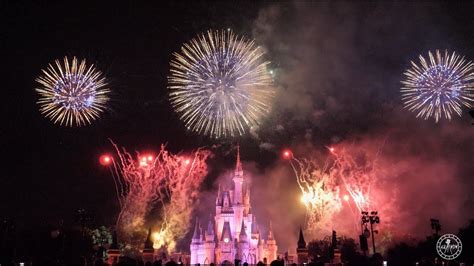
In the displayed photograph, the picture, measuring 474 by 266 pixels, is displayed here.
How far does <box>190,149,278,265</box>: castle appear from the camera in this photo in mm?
93125

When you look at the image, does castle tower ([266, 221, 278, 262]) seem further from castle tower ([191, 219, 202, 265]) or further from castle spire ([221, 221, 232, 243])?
castle tower ([191, 219, 202, 265])

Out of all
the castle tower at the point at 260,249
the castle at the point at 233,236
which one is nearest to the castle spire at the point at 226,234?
the castle at the point at 233,236

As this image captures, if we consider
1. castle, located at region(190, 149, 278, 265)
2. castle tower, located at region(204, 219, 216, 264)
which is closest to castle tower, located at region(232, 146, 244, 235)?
castle, located at region(190, 149, 278, 265)

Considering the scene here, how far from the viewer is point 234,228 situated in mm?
102312

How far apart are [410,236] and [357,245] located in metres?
9.90

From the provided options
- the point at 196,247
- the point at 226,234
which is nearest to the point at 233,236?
the point at 226,234

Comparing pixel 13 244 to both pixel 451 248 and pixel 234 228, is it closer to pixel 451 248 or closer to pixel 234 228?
pixel 234 228

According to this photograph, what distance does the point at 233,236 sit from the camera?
329 ft

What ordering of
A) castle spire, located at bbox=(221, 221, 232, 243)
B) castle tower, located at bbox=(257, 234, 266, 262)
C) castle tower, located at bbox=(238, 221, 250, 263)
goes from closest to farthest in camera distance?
castle tower, located at bbox=(238, 221, 250, 263) < castle tower, located at bbox=(257, 234, 266, 262) < castle spire, located at bbox=(221, 221, 232, 243)

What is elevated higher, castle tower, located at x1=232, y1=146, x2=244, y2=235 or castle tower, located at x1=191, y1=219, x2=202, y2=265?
castle tower, located at x1=232, y1=146, x2=244, y2=235

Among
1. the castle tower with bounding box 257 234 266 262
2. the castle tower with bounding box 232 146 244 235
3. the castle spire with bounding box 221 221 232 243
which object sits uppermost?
the castle tower with bounding box 232 146 244 235

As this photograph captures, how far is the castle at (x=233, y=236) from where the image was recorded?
9312cm

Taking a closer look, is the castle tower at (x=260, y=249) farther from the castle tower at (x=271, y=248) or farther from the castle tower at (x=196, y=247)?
the castle tower at (x=196, y=247)

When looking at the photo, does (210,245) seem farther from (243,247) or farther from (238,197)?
(238,197)
